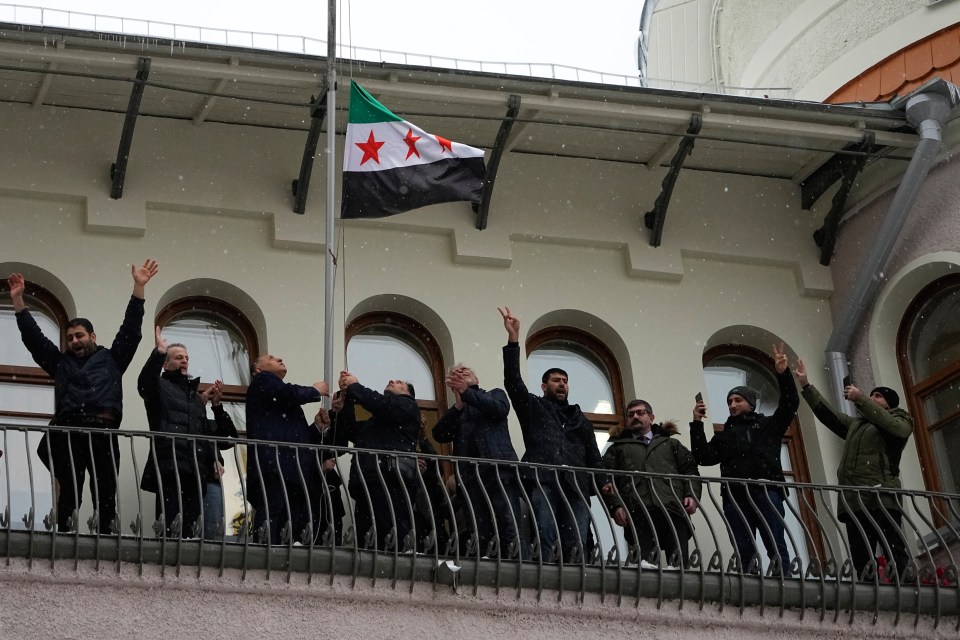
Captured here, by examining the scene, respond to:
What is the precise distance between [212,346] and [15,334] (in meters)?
1.53

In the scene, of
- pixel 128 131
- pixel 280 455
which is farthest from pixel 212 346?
pixel 280 455

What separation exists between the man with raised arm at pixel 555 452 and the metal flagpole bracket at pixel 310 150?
2.64 meters

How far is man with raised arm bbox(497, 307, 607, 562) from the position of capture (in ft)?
40.6

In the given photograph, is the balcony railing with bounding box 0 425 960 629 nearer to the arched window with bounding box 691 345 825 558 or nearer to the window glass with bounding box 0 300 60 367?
the window glass with bounding box 0 300 60 367

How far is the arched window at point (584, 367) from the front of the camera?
1547 cm

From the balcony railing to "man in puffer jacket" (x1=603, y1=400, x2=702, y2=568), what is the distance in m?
0.03

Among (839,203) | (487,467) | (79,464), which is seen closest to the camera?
(79,464)

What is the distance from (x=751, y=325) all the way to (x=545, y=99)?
2807mm

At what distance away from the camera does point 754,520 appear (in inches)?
527

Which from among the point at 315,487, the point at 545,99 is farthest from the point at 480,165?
the point at 315,487

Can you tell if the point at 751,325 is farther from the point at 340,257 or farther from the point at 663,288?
the point at 340,257

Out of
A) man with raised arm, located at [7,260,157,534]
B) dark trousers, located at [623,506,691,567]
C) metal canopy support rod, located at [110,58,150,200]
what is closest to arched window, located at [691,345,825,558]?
dark trousers, located at [623,506,691,567]

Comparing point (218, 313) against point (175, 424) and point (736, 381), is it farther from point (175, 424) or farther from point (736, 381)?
point (736, 381)

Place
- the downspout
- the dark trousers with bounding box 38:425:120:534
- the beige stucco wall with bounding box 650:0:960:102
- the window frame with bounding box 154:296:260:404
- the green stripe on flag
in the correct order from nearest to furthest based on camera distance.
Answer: the dark trousers with bounding box 38:425:120:534, the green stripe on flag, the window frame with bounding box 154:296:260:404, the beige stucco wall with bounding box 650:0:960:102, the downspout
